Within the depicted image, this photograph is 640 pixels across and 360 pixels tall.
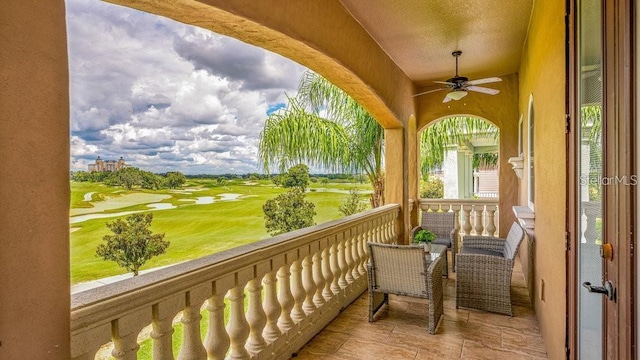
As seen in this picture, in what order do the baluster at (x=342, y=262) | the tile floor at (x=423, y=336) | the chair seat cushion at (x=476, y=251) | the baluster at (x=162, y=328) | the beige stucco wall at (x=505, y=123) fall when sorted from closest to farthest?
1. the baluster at (x=162, y=328)
2. the tile floor at (x=423, y=336)
3. the baluster at (x=342, y=262)
4. the chair seat cushion at (x=476, y=251)
5. the beige stucco wall at (x=505, y=123)

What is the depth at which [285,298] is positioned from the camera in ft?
8.17

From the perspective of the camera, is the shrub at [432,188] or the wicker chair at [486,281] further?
the shrub at [432,188]

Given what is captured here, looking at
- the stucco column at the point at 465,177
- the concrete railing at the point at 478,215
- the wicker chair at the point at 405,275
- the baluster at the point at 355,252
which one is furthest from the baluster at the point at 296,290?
the stucco column at the point at 465,177

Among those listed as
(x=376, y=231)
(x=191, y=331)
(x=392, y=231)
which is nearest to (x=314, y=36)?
(x=191, y=331)

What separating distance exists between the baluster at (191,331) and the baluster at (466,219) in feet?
18.5

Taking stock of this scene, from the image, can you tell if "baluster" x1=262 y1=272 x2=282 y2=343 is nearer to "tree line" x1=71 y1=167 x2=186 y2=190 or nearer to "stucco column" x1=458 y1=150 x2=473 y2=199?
"tree line" x1=71 y1=167 x2=186 y2=190

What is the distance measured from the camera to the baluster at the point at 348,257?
11.6 feet

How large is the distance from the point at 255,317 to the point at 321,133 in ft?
14.7

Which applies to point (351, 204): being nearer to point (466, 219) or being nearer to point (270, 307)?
point (466, 219)

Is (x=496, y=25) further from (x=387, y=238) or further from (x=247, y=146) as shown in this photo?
(x=247, y=146)

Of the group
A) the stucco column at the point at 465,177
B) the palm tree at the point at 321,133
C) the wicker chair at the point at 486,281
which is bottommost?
the wicker chair at the point at 486,281

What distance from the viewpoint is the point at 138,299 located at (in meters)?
1.37

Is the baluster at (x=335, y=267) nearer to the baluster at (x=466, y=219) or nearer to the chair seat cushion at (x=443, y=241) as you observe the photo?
the chair seat cushion at (x=443, y=241)

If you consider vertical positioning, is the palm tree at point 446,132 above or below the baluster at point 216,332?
above
